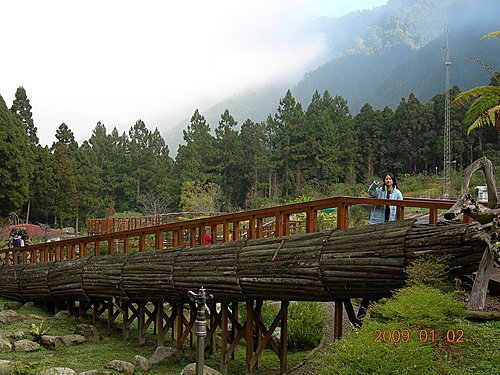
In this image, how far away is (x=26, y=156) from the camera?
29719 millimetres

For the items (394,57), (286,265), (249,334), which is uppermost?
(394,57)

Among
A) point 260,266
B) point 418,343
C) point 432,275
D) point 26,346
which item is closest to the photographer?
point 418,343

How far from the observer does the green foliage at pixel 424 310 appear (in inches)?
180

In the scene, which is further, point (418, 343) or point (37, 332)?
point (37, 332)

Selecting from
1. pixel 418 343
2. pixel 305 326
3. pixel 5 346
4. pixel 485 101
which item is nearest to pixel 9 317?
pixel 5 346

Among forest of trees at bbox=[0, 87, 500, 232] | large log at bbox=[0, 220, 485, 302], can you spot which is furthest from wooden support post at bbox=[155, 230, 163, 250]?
forest of trees at bbox=[0, 87, 500, 232]

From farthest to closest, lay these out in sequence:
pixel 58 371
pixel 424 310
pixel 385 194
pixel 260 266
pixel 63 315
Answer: pixel 63 315 < pixel 58 371 < pixel 260 266 < pixel 385 194 < pixel 424 310

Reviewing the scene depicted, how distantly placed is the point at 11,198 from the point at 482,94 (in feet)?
83.5

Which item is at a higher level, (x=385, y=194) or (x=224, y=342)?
(x=385, y=194)

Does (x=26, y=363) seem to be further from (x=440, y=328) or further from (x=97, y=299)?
(x=440, y=328)

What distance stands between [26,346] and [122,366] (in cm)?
254

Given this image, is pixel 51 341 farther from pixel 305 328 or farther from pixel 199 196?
pixel 199 196

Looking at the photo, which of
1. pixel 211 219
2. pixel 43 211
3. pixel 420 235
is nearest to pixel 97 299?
pixel 211 219

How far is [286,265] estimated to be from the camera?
7.53 meters
